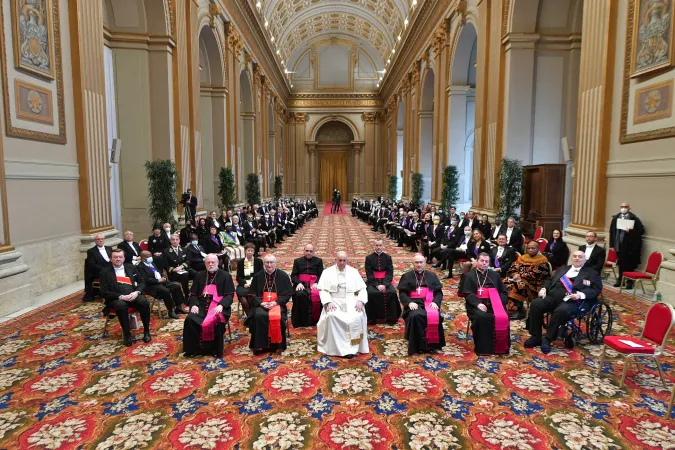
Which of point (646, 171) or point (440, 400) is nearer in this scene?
point (440, 400)

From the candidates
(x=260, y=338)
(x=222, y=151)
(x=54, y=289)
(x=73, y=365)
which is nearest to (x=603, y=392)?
(x=260, y=338)

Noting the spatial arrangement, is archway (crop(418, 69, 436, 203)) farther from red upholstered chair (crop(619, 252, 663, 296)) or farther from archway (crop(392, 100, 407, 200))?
red upholstered chair (crop(619, 252, 663, 296))

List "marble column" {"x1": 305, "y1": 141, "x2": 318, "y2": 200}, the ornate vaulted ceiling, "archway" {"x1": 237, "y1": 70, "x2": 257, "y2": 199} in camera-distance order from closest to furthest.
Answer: "archway" {"x1": 237, "y1": 70, "x2": 257, "y2": 199}
the ornate vaulted ceiling
"marble column" {"x1": 305, "y1": 141, "x2": 318, "y2": 200}

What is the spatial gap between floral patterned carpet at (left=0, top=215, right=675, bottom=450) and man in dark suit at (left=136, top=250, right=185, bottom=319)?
87cm

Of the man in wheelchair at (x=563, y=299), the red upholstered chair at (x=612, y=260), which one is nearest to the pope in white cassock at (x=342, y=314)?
the man in wheelchair at (x=563, y=299)

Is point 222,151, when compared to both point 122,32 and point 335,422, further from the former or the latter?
point 335,422

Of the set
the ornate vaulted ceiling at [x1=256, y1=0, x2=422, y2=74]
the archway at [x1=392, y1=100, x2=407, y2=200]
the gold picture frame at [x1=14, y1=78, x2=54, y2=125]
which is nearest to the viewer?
the gold picture frame at [x1=14, y1=78, x2=54, y2=125]

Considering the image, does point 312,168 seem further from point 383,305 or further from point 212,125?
point 383,305

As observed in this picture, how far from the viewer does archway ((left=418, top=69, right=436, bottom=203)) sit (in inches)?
832

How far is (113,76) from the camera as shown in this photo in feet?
35.3

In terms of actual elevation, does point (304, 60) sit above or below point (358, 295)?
above

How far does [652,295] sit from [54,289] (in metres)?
9.67

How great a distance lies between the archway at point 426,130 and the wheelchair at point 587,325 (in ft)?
54.5

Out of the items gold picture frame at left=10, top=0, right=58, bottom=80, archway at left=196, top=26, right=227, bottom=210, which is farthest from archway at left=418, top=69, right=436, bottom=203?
gold picture frame at left=10, top=0, right=58, bottom=80
